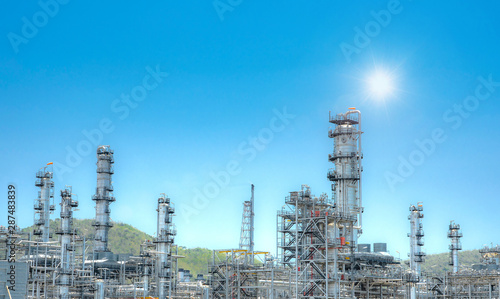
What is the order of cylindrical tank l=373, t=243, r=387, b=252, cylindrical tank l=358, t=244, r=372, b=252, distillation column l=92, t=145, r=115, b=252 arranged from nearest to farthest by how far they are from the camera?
cylindrical tank l=358, t=244, r=372, b=252 → cylindrical tank l=373, t=243, r=387, b=252 → distillation column l=92, t=145, r=115, b=252

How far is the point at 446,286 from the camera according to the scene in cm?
9288

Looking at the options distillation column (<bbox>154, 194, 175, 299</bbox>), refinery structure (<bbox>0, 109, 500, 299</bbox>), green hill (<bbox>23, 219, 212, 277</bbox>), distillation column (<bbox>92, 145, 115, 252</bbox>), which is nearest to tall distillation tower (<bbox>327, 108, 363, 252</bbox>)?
refinery structure (<bbox>0, 109, 500, 299</bbox>)

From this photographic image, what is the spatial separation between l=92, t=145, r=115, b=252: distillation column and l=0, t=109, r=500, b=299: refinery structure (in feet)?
0.53

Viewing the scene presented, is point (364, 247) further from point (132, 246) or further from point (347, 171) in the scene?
point (132, 246)

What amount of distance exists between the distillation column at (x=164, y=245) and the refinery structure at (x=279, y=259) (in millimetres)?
148

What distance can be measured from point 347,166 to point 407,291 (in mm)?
20311

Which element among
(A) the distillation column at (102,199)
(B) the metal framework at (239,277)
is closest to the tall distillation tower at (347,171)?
(B) the metal framework at (239,277)

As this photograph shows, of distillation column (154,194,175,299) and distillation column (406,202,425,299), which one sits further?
distillation column (406,202,425,299)

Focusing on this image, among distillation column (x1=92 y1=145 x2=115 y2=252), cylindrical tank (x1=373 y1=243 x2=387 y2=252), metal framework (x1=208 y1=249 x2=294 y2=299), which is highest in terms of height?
distillation column (x1=92 y1=145 x2=115 y2=252)

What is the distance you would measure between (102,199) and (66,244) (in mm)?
21314

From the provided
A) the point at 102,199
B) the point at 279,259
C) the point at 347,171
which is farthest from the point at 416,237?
the point at 102,199

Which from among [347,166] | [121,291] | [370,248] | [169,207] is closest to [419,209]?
[370,248]

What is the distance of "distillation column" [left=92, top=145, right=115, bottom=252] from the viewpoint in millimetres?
96562

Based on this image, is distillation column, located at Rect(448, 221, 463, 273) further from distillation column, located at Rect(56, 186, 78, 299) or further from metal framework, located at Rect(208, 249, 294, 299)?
distillation column, located at Rect(56, 186, 78, 299)
